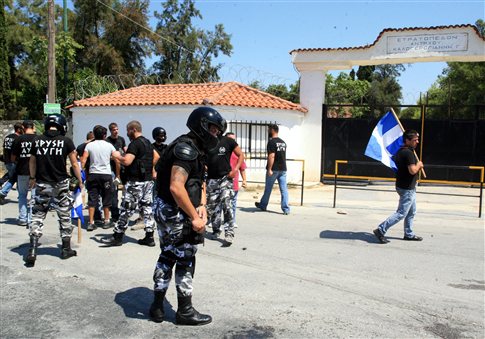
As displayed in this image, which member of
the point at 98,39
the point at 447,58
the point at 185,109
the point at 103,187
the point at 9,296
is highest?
the point at 98,39

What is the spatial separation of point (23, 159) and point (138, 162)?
8.67 ft

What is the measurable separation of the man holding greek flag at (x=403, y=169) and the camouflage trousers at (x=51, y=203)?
4588 millimetres

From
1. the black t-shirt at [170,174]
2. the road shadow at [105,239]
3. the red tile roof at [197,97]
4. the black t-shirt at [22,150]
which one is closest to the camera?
the black t-shirt at [170,174]

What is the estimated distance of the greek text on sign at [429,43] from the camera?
523 inches

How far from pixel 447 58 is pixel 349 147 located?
3992 millimetres

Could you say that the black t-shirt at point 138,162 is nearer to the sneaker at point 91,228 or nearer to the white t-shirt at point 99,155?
the white t-shirt at point 99,155

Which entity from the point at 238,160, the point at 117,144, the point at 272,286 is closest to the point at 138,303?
the point at 272,286

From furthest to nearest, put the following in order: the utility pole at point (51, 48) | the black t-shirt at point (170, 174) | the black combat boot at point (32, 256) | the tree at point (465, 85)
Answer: the tree at point (465, 85) < the utility pole at point (51, 48) < the black combat boot at point (32, 256) < the black t-shirt at point (170, 174)

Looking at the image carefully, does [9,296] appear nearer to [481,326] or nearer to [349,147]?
[481,326]

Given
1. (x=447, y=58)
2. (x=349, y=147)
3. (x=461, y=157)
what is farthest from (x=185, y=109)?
(x=461, y=157)

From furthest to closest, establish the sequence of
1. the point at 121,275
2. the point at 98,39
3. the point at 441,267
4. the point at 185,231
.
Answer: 1. the point at 98,39
2. the point at 441,267
3. the point at 121,275
4. the point at 185,231

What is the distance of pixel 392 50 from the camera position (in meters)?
13.9

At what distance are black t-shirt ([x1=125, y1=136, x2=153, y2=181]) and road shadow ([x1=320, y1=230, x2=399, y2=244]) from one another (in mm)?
3089

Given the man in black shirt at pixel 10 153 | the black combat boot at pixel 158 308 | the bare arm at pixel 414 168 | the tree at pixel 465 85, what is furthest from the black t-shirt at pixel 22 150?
the tree at pixel 465 85
